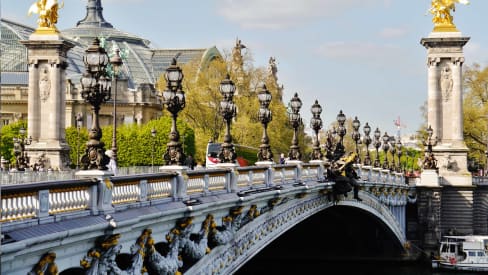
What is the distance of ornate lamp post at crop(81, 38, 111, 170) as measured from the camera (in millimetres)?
13836

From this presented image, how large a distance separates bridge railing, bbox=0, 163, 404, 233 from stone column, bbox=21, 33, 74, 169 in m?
33.7

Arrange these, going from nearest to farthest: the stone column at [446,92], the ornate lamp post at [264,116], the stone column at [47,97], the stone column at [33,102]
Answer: the ornate lamp post at [264,116] < the stone column at [47,97] < the stone column at [33,102] < the stone column at [446,92]

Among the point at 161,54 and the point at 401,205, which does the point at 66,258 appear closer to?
the point at 401,205

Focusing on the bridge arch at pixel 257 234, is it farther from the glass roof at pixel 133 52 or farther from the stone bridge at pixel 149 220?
the glass roof at pixel 133 52

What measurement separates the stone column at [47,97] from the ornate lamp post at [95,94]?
4147cm

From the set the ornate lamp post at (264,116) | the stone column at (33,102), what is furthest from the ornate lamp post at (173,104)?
the stone column at (33,102)

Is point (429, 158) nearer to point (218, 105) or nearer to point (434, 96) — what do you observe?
point (434, 96)

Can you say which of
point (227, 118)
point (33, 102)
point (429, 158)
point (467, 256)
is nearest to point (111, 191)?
point (227, 118)

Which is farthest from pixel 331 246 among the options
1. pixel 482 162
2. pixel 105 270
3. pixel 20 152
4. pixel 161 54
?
pixel 161 54

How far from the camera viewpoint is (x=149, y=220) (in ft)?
47.2

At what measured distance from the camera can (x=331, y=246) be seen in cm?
5469

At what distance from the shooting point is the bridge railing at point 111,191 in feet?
35.7

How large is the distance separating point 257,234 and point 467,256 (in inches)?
1251

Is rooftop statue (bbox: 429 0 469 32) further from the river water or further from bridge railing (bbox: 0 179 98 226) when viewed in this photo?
bridge railing (bbox: 0 179 98 226)
